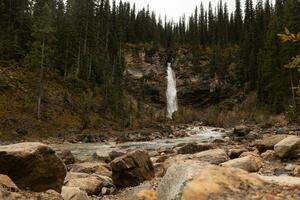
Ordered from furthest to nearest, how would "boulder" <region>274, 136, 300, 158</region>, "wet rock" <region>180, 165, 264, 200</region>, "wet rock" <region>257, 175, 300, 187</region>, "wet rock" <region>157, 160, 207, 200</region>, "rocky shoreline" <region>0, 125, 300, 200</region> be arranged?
"boulder" <region>274, 136, 300, 158</region>
"wet rock" <region>257, 175, 300, 187</region>
"wet rock" <region>157, 160, 207, 200</region>
"rocky shoreline" <region>0, 125, 300, 200</region>
"wet rock" <region>180, 165, 264, 200</region>

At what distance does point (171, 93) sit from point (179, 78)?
6.25 metres

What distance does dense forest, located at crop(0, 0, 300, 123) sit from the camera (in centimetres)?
4838

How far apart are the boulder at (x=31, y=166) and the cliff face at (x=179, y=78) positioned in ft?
247

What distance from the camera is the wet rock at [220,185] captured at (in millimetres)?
4887

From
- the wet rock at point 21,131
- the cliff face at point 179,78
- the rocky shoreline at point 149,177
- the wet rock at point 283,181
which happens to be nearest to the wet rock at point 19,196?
the rocky shoreline at point 149,177

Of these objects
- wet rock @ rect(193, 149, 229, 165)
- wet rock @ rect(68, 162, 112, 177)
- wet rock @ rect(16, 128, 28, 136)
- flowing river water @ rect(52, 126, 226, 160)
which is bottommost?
flowing river water @ rect(52, 126, 226, 160)

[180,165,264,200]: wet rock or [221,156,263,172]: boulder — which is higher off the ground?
[180,165,264,200]: wet rock

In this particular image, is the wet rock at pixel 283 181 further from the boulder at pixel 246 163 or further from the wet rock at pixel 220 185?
the boulder at pixel 246 163

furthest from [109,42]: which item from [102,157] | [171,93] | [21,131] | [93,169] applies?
[93,169]

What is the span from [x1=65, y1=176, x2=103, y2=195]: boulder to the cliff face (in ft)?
→ 238

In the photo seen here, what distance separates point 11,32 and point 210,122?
116 feet

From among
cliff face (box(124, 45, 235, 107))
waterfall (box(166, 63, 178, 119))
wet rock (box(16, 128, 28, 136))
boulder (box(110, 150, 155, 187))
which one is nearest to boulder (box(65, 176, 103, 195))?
boulder (box(110, 150, 155, 187))

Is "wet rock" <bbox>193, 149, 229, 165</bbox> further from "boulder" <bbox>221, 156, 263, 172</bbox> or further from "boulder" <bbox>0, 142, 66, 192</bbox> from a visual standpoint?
"boulder" <bbox>0, 142, 66, 192</bbox>

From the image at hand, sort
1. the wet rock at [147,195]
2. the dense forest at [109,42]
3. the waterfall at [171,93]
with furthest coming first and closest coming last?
the waterfall at [171,93] → the dense forest at [109,42] → the wet rock at [147,195]
